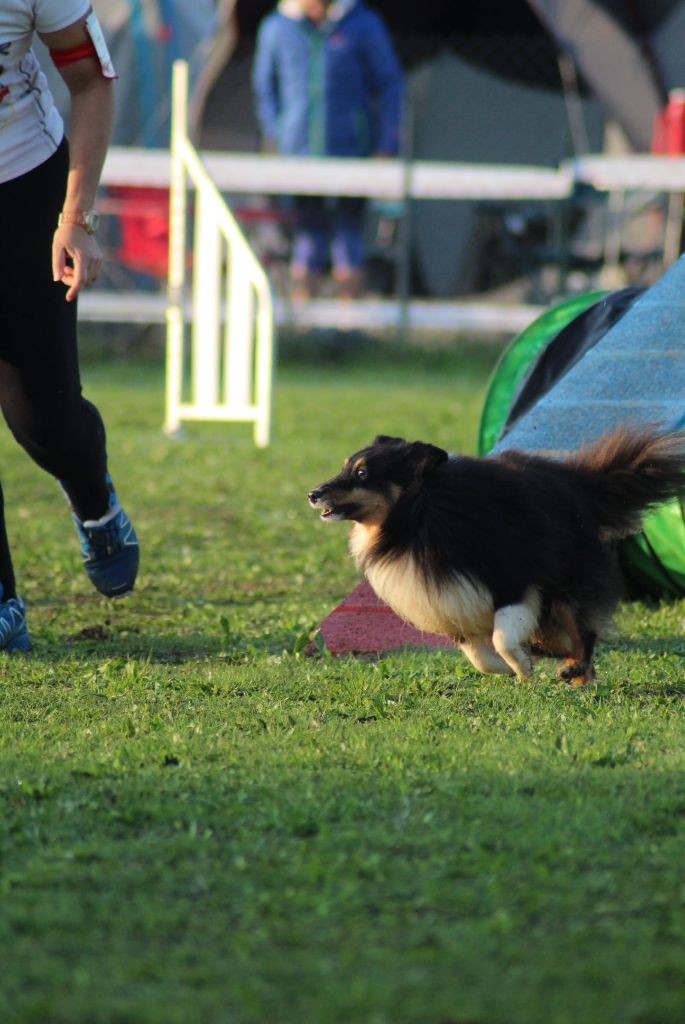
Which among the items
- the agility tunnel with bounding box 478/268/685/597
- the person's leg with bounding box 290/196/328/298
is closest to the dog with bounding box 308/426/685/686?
the agility tunnel with bounding box 478/268/685/597

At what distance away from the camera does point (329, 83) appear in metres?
13.8

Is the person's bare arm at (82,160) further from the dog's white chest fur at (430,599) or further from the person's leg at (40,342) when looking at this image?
the dog's white chest fur at (430,599)

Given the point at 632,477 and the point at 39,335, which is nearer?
the point at 39,335

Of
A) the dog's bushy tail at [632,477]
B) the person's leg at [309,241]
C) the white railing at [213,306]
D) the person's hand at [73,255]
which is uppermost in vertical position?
the person's hand at [73,255]

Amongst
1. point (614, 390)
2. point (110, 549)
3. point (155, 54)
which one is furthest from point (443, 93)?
point (110, 549)

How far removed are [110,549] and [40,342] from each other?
2.63ft

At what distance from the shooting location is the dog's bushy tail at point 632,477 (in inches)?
165

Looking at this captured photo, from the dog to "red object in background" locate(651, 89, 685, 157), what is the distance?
33.0 ft

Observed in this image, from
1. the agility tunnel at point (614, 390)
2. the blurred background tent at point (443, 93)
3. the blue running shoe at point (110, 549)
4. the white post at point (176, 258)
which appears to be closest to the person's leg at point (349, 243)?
the blurred background tent at point (443, 93)

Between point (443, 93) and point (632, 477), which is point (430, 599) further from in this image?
point (443, 93)

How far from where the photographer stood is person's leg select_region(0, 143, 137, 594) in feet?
13.1

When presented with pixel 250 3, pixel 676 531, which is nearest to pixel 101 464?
pixel 676 531

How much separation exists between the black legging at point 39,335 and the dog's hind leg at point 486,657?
123 centimetres

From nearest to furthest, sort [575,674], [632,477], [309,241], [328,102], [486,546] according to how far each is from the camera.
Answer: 1. [486,546]
2. [575,674]
3. [632,477]
4. [328,102]
5. [309,241]
